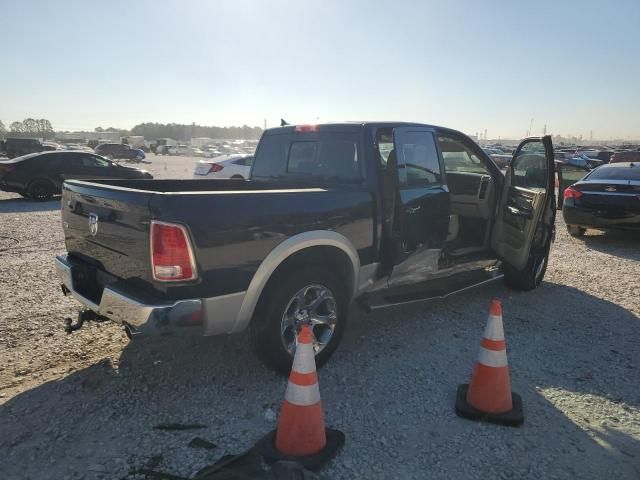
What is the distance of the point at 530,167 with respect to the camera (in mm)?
5418

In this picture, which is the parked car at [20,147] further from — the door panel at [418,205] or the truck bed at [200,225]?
the door panel at [418,205]

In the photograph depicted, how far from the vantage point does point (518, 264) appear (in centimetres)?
536

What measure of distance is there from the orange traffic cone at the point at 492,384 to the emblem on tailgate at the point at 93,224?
274 cm

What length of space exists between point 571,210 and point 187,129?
155 meters

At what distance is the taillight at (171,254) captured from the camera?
9.09ft

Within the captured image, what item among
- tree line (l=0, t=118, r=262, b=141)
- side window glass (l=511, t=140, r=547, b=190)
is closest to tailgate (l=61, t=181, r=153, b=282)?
side window glass (l=511, t=140, r=547, b=190)

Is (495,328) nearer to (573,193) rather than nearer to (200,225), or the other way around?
(200,225)

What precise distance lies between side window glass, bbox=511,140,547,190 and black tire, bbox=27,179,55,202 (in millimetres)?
12478

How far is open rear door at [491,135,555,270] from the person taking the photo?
204 inches

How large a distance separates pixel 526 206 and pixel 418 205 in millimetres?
1682

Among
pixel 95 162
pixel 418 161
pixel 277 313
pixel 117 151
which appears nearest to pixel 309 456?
pixel 277 313

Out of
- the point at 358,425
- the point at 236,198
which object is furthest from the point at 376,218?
the point at 358,425

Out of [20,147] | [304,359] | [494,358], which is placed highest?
[20,147]

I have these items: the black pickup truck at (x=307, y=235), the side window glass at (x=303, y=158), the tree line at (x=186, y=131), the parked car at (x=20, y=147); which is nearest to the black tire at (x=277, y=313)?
the black pickup truck at (x=307, y=235)
